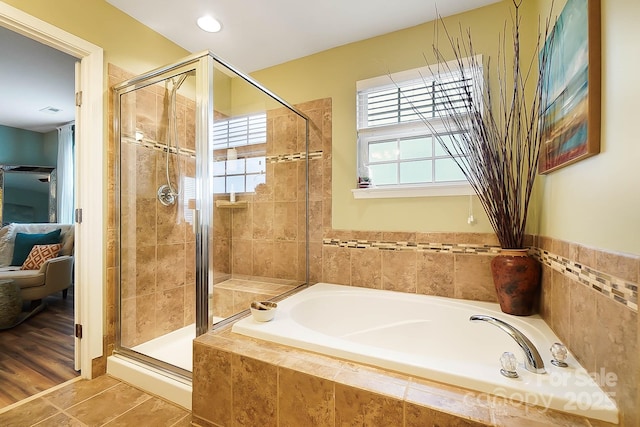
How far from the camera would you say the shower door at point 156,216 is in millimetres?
1700

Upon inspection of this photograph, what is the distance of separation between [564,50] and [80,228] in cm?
274

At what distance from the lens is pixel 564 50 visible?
1.18 metres

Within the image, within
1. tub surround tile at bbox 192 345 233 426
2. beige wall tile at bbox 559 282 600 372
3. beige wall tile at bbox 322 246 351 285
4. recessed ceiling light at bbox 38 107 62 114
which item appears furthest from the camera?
recessed ceiling light at bbox 38 107 62 114

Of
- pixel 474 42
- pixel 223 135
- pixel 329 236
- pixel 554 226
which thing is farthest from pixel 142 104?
pixel 554 226

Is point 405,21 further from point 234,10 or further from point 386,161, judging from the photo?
point 234,10

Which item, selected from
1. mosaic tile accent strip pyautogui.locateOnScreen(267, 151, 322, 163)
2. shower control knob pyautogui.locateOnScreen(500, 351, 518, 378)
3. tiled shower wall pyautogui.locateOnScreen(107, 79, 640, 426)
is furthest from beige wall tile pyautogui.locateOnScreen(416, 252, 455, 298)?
mosaic tile accent strip pyautogui.locateOnScreen(267, 151, 322, 163)

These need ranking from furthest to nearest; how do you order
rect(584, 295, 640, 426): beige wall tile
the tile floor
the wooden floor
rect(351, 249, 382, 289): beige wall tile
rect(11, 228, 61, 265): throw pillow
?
rect(11, 228, 61, 265): throw pillow < rect(351, 249, 382, 289): beige wall tile < the wooden floor < the tile floor < rect(584, 295, 640, 426): beige wall tile

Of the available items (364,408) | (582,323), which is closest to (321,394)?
(364,408)

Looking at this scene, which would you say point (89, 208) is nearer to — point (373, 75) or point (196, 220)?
point (196, 220)

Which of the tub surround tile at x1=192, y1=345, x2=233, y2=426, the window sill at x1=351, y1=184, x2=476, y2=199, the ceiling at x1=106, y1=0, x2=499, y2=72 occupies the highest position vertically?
the ceiling at x1=106, y1=0, x2=499, y2=72

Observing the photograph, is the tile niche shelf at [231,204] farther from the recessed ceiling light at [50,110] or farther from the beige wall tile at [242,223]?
the recessed ceiling light at [50,110]

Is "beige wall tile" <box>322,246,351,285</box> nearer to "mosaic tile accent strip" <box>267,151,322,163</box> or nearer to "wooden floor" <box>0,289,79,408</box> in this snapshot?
"mosaic tile accent strip" <box>267,151,322,163</box>

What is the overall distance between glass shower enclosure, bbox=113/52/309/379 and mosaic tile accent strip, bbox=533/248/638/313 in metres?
1.63

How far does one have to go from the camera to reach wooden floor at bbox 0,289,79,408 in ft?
5.22
